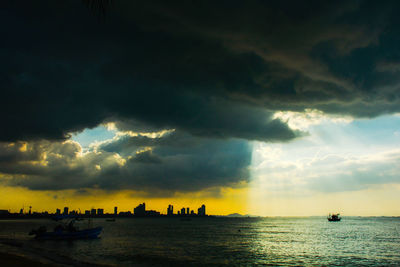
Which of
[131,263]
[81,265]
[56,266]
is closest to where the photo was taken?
[56,266]

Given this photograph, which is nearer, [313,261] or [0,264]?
[0,264]

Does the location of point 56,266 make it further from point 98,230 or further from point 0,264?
point 98,230

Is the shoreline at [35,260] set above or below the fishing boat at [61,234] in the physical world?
above

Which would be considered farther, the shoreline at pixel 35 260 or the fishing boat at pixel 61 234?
the fishing boat at pixel 61 234

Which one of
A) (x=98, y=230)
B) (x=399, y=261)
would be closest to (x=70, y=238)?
(x=98, y=230)

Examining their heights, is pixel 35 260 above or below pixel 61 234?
above

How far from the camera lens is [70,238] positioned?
77062 mm

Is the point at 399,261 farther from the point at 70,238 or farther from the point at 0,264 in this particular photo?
the point at 70,238

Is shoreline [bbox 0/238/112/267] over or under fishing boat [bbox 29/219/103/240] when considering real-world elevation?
over

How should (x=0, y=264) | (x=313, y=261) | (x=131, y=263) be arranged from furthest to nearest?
(x=313, y=261), (x=131, y=263), (x=0, y=264)

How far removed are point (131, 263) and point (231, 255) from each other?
18302mm

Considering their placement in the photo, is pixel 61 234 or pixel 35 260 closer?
pixel 35 260

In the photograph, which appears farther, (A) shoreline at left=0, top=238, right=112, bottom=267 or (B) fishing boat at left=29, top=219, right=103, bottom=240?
(B) fishing boat at left=29, top=219, right=103, bottom=240

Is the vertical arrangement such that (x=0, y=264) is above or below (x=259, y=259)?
above
